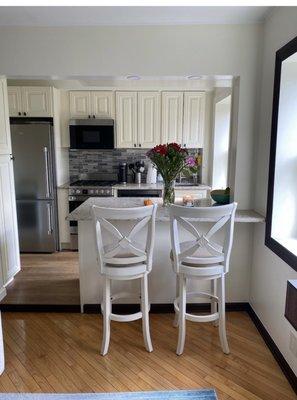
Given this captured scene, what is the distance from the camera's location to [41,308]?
276 cm

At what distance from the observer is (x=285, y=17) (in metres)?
2.00

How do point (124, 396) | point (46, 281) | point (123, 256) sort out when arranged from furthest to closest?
1. point (46, 281)
2. point (123, 256)
3. point (124, 396)

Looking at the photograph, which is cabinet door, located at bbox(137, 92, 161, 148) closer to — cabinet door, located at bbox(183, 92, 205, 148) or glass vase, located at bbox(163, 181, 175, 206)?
cabinet door, located at bbox(183, 92, 205, 148)

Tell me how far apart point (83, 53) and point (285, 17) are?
1.56 metres

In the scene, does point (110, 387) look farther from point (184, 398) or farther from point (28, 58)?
point (28, 58)

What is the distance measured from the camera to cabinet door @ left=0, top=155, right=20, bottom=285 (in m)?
2.95

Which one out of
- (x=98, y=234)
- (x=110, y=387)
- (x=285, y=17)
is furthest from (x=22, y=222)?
(x=285, y=17)

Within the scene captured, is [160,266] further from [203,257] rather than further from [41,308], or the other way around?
[41,308]

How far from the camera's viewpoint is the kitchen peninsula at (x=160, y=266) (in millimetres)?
2605

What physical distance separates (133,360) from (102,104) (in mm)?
3441

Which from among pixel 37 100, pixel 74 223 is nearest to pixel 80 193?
pixel 74 223

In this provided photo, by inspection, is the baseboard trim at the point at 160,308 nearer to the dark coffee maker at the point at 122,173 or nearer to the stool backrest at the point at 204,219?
the stool backrest at the point at 204,219

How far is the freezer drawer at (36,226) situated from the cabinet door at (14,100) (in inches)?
48.7

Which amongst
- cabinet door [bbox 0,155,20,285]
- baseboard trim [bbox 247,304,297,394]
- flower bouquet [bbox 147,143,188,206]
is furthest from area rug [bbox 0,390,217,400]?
flower bouquet [bbox 147,143,188,206]
